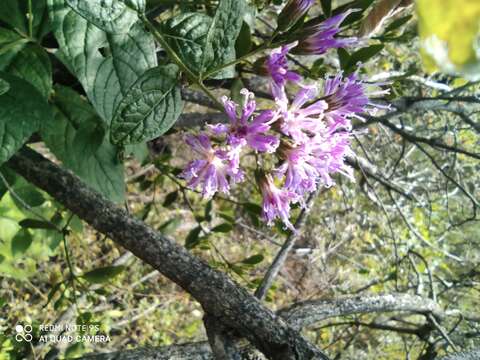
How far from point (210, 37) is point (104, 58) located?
0.27 metres

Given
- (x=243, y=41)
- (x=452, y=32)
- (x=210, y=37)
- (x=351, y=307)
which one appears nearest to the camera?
(x=452, y=32)

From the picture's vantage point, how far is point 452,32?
0.30 ft

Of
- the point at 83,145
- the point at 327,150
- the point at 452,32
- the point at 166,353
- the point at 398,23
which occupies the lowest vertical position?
the point at 452,32

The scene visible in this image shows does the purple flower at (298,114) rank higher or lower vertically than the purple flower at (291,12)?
lower

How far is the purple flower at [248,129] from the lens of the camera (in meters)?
0.62

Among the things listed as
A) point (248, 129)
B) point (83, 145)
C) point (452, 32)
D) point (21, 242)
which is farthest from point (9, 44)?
point (452, 32)

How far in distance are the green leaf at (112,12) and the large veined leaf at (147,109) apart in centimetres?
7

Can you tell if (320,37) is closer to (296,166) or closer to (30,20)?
(296,166)

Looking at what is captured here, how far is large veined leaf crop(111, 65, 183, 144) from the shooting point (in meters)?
0.53

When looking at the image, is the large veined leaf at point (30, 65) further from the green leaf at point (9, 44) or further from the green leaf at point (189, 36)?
the green leaf at point (189, 36)

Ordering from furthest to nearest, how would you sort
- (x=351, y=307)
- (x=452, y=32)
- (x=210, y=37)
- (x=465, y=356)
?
(x=351, y=307) < (x=465, y=356) < (x=210, y=37) < (x=452, y=32)

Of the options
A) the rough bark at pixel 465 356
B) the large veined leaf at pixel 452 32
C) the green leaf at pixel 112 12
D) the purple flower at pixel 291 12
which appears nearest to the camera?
the large veined leaf at pixel 452 32

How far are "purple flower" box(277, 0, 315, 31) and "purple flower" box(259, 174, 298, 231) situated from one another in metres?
0.22

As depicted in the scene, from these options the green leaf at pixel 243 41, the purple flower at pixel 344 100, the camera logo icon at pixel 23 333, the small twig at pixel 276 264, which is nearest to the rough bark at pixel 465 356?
the small twig at pixel 276 264
